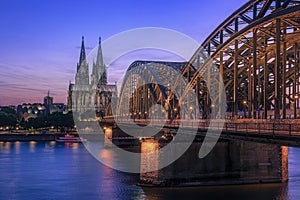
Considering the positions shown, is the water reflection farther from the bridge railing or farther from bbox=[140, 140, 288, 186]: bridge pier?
the bridge railing

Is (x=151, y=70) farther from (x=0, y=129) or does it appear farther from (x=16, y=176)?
(x=0, y=129)

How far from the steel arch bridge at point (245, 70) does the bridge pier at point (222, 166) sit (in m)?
3.51

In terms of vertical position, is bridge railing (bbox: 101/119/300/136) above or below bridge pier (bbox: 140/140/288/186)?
above

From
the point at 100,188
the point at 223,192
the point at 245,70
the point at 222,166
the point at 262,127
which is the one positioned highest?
the point at 245,70

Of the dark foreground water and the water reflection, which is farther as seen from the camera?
the dark foreground water

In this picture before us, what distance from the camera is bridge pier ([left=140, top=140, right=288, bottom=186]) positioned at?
4536 cm

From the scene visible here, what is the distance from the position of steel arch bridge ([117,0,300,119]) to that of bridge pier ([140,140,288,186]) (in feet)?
11.5

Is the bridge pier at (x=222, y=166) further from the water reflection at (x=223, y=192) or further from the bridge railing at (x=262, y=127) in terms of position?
the bridge railing at (x=262, y=127)

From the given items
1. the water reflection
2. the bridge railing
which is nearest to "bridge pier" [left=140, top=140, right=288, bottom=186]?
the water reflection

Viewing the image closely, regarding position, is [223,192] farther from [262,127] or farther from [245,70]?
[245,70]

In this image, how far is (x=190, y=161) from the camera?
45656 mm

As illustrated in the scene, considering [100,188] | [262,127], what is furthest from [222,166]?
[262,127]

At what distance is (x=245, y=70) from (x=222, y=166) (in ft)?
73.6

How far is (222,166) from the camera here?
46781mm
